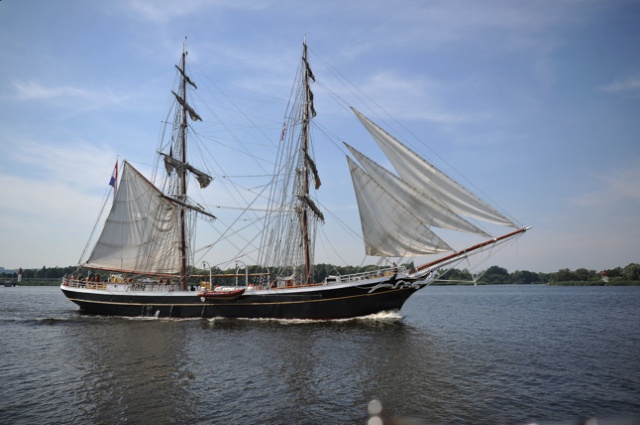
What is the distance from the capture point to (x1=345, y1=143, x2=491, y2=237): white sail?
29359mm

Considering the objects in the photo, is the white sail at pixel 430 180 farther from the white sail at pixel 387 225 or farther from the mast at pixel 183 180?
the mast at pixel 183 180

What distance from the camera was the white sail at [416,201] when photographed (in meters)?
29.4

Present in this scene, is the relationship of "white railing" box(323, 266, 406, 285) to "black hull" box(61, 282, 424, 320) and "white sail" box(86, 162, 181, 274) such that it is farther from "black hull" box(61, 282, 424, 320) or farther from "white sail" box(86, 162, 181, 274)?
"white sail" box(86, 162, 181, 274)

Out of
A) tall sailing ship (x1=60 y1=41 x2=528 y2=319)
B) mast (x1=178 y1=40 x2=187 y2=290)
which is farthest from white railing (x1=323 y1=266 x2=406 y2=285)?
mast (x1=178 y1=40 x2=187 y2=290)

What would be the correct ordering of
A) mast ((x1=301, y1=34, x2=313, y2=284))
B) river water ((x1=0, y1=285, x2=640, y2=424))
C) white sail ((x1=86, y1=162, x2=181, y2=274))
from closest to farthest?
river water ((x1=0, y1=285, x2=640, y2=424)), mast ((x1=301, y1=34, x2=313, y2=284)), white sail ((x1=86, y1=162, x2=181, y2=274))

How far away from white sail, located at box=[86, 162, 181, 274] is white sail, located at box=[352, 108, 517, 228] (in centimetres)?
2475

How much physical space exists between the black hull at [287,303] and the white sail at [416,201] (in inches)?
244

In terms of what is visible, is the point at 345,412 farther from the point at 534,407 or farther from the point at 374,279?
the point at 374,279

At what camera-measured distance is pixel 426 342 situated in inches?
998

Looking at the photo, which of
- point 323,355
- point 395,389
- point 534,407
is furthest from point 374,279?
point 534,407

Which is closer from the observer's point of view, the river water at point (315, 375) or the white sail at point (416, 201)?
the river water at point (315, 375)

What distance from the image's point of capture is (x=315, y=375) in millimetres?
A: 17578

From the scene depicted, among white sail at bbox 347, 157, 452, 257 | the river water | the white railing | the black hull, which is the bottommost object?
the river water

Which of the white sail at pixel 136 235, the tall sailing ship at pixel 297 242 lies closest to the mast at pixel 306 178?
the tall sailing ship at pixel 297 242
